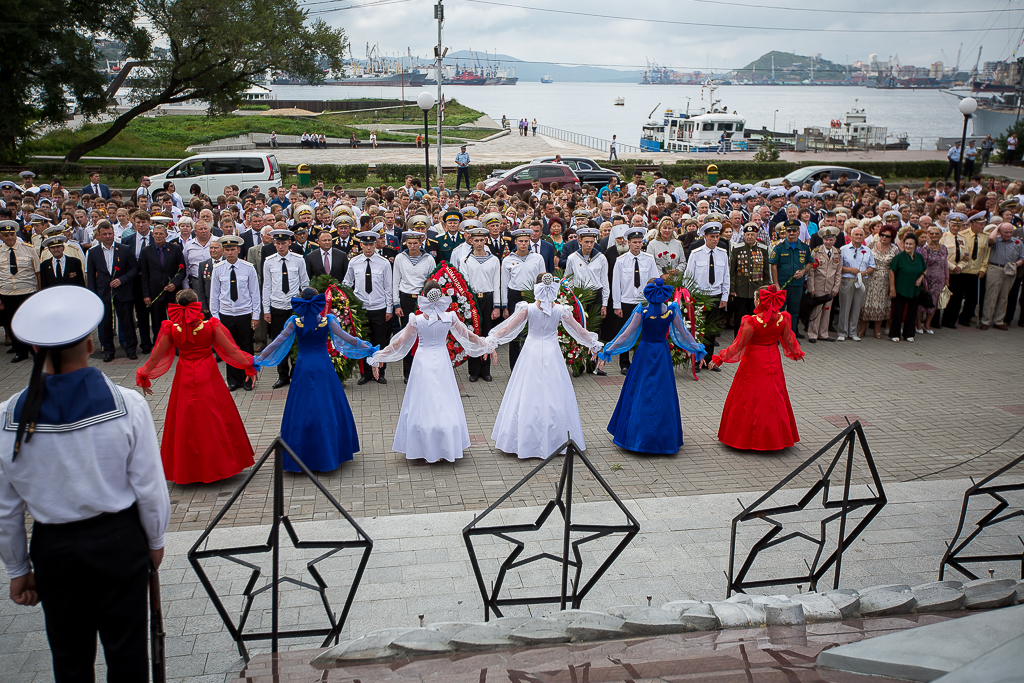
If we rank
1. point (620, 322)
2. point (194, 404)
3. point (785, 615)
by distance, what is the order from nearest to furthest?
point (785, 615), point (194, 404), point (620, 322)

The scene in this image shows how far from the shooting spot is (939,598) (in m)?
4.59

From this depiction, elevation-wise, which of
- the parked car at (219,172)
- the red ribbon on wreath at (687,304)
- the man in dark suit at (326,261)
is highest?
the parked car at (219,172)

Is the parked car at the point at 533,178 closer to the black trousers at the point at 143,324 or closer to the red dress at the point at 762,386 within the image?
the black trousers at the point at 143,324

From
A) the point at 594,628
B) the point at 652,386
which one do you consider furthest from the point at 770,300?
the point at 594,628

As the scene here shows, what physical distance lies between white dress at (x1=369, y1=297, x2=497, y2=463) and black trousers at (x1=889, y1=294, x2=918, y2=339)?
30.6 ft

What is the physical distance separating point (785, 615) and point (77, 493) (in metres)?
3.74

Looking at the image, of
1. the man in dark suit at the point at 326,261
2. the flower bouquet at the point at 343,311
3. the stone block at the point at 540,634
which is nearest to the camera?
the stone block at the point at 540,634

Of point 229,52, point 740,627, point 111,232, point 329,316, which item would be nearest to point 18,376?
point 111,232

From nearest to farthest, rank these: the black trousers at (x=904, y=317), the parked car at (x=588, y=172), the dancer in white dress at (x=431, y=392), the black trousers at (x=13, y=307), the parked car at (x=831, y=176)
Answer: the dancer in white dress at (x=431, y=392)
the black trousers at (x=13, y=307)
the black trousers at (x=904, y=317)
the parked car at (x=831, y=176)
the parked car at (x=588, y=172)

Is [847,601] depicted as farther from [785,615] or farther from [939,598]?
[939,598]

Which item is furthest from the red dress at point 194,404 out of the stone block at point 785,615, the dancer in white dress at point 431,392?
the stone block at point 785,615

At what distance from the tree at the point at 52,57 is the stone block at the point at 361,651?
33.8 meters

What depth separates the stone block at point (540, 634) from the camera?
4.07 metres

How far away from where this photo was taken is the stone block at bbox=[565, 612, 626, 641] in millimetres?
4133
